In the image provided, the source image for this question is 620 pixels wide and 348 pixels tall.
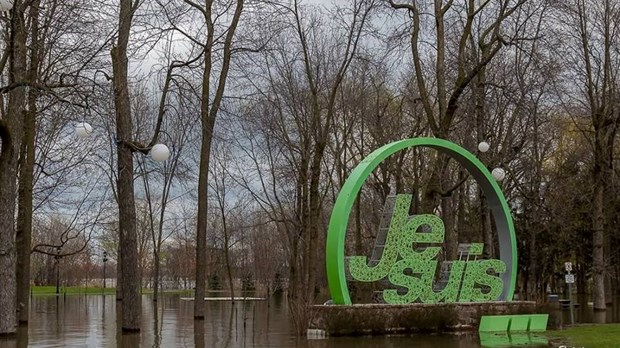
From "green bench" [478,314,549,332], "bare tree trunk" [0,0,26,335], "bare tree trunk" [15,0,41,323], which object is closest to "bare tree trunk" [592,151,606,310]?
"green bench" [478,314,549,332]

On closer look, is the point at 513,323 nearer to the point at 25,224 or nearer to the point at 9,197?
the point at 9,197

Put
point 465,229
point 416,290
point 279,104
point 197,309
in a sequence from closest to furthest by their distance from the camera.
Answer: point 416,290
point 197,309
point 279,104
point 465,229

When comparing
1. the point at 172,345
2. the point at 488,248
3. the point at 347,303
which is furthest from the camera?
the point at 488,248

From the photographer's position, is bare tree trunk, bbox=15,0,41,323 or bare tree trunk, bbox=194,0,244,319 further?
bare tree trunk, bbox=194,0,244,319

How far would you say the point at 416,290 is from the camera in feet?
58.9

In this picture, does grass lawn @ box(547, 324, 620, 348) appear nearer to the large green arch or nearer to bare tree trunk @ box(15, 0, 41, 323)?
the large green arch

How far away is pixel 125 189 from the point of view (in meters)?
16.0

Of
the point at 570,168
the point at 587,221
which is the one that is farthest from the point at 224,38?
the point at 587,221

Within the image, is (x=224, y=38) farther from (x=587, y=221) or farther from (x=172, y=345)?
(x=587, y=221)

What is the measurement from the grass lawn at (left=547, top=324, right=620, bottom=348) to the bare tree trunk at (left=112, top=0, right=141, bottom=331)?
8956 millimetres

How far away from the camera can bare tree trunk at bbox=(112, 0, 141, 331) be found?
624 inches

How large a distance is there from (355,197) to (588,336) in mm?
5924

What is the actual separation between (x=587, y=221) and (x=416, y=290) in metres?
28.7

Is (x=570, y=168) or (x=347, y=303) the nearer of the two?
(x=347, y=303)
